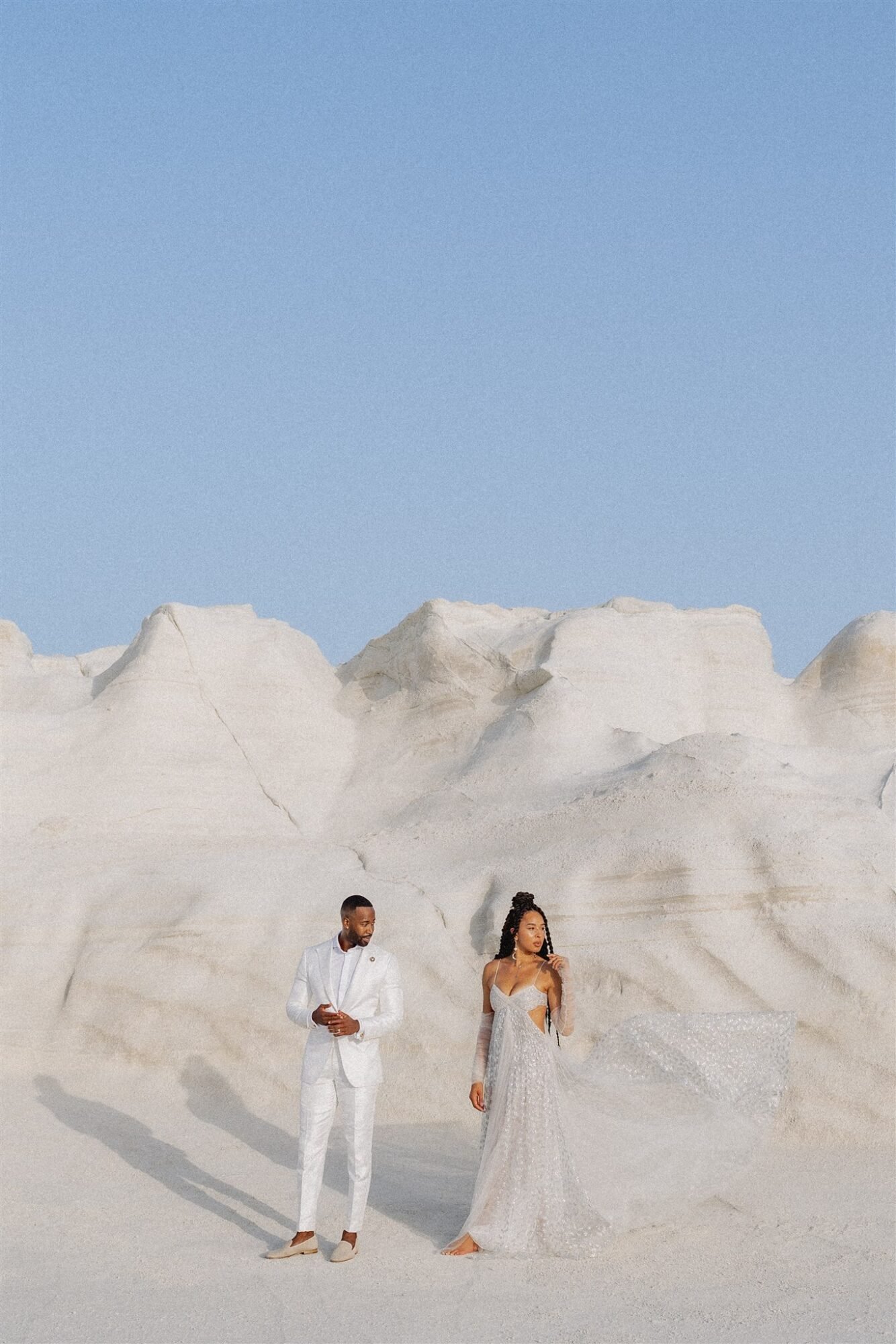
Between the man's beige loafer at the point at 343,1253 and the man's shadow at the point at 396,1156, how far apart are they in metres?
0.44

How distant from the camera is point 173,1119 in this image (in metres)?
8.06

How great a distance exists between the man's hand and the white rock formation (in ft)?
9.32

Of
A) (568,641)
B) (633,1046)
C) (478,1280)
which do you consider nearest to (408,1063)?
(633,1046)

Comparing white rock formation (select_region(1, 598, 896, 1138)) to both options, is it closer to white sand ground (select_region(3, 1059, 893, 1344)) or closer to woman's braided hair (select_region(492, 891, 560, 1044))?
white sand ground (select_region(3, 1059, 893, 1344))

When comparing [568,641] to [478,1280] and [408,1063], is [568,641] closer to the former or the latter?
[408,1063]

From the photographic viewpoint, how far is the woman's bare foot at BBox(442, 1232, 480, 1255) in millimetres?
5613

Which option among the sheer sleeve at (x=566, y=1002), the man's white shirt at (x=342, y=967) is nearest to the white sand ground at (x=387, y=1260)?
the sheer sleeve at (x=566, y=1002)

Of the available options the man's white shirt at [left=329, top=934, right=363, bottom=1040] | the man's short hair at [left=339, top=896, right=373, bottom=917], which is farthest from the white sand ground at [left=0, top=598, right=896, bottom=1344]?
the man's short hair at [left=339, top=896, right=373, bottom=917]

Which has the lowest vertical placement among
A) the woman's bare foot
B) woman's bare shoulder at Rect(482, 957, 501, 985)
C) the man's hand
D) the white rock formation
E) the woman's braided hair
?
the woman's bare foot

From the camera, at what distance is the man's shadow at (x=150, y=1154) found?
641cm

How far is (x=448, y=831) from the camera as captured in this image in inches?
408

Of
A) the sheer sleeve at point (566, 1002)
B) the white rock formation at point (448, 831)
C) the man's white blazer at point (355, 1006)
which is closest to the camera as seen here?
the man's white blazer at point (355, 1006)

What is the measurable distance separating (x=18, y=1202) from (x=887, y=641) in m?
9.73

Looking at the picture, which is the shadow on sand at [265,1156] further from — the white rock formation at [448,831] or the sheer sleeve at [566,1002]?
the sheer sleeve at [566,1002]
